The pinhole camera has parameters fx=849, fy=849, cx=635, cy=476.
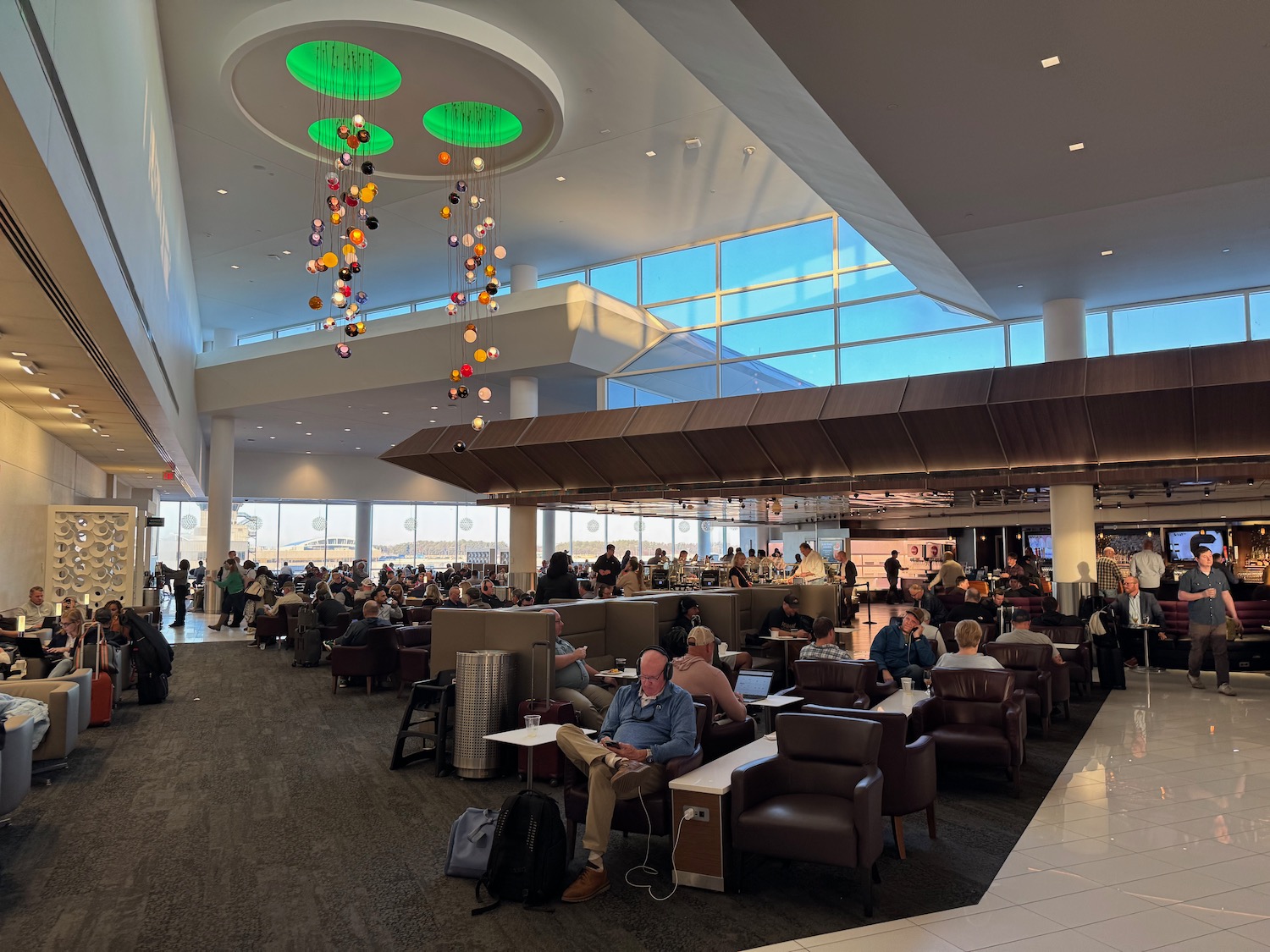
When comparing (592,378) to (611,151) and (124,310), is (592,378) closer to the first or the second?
(611,151)

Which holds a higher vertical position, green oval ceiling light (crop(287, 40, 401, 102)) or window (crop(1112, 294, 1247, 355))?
green oval ceiling light (crop(287, 40, 401, 102))

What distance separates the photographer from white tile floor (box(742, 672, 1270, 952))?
145 inches

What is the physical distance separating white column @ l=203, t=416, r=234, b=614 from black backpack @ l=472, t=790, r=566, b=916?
19.6m

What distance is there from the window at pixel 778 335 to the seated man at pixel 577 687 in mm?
9687

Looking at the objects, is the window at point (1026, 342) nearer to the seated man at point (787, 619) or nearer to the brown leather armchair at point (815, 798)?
the seated man at point (787, 619)

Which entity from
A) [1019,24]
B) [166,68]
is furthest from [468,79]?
[1019,24]

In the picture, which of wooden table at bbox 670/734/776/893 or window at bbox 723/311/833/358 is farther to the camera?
window at bbox 723/311/833/358

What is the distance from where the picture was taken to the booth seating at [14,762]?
4971mm

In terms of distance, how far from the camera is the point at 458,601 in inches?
526

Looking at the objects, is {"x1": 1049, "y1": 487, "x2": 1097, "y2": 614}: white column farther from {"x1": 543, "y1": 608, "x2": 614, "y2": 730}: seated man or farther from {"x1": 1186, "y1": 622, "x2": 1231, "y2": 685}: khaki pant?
{"x1": 543, "y1": 608, "x2": 614, "y2": 730}: seated man

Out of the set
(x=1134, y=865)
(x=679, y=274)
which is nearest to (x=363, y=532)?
(x=679, y=274)

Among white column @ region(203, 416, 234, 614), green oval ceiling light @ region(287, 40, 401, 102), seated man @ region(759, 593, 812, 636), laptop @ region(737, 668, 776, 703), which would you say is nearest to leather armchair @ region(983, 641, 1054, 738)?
laptop @ region(737, 668, 776, 703)

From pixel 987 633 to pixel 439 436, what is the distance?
11385 millimetres

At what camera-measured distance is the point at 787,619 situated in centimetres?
1116
